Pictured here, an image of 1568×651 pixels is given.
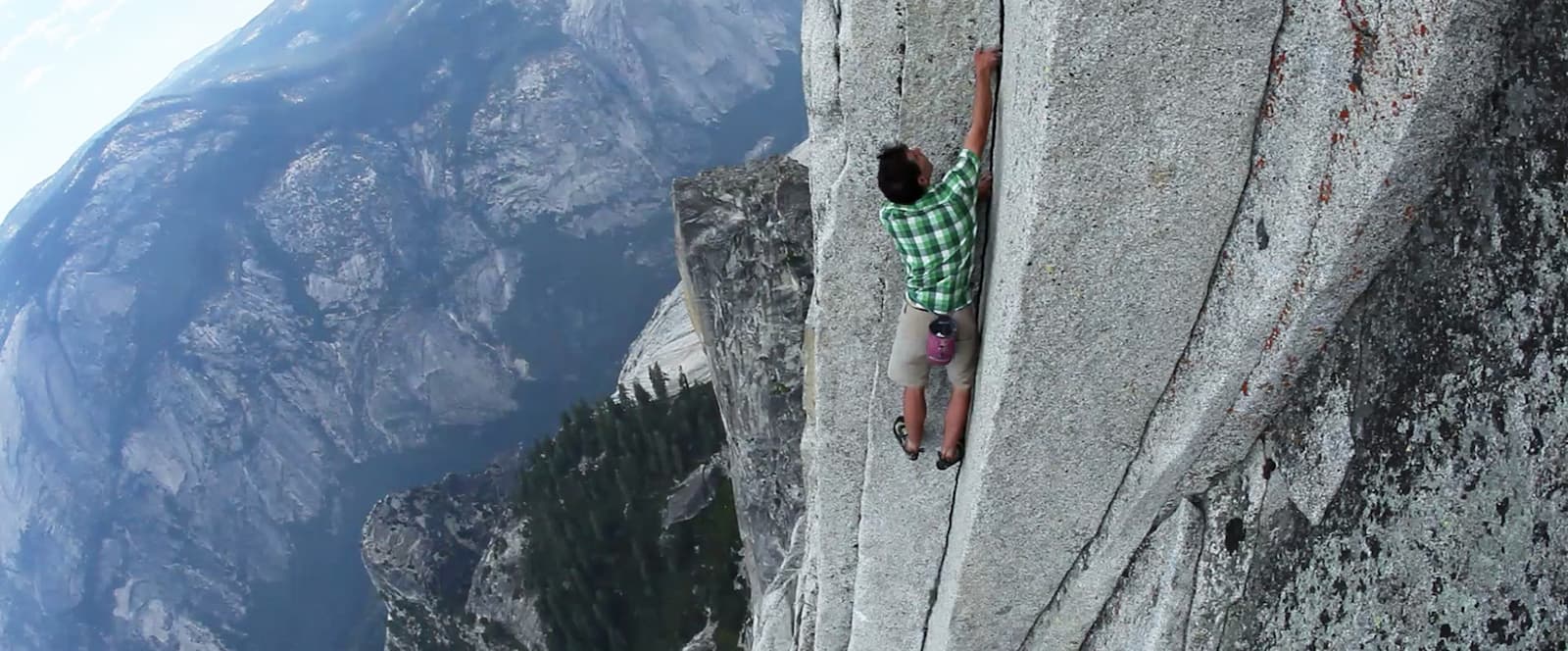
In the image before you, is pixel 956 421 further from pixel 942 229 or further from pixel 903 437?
Answer: pixel 942 229

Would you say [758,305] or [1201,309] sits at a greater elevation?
[758,305]

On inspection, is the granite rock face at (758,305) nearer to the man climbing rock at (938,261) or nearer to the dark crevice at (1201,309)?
the dark crevice at (1201,309)

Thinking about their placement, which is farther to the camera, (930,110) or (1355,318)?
(930,110)

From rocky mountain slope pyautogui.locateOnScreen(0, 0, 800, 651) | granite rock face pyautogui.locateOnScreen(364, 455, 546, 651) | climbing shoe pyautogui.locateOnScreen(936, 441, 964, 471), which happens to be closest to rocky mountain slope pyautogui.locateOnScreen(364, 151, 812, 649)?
granite rock face pyautogui.locateOnScreen(364, 455, 546, 651)

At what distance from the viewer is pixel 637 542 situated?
56.8 metres

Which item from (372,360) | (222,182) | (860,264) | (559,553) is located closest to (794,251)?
(860,264)

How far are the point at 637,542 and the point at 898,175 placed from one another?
53096 millimetres

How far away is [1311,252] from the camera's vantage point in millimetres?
5711

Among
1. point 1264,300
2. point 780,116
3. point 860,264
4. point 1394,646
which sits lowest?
point 1394,646

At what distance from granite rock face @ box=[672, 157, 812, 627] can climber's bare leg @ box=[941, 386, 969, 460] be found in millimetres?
25627

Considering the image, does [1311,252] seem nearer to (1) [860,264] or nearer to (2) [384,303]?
(1) [860,264]

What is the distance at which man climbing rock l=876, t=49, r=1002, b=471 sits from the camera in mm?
6977

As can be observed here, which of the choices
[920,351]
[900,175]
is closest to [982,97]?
[900,175]

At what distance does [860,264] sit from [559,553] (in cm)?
5534
